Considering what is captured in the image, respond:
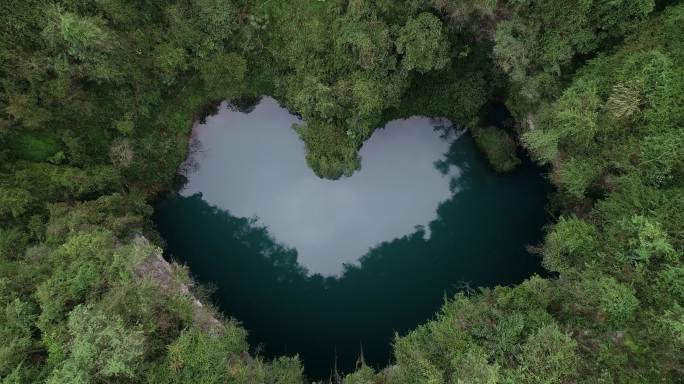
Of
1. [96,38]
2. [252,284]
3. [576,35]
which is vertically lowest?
[252,284]

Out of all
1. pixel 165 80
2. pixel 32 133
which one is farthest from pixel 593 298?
pixel 32 133

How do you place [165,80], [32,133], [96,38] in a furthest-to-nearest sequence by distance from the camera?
[165,80] → [32,133] → [96,38]

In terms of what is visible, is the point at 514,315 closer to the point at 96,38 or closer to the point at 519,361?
the point at 519,361

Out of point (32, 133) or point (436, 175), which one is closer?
point (32, 133)

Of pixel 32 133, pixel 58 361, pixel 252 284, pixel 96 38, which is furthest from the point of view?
pixel 252 284

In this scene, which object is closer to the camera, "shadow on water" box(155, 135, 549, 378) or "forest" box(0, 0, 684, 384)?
"forest" box(0, 0, 684, 384)

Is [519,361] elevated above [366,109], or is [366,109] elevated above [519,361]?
[366,109]
